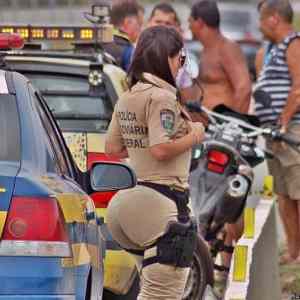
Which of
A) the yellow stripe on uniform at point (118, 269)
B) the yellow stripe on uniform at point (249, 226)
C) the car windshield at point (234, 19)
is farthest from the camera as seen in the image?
the car windshield at point (234, 19)

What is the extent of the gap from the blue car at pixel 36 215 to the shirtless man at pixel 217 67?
5936 millimetres

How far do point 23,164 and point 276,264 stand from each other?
4.27 metres

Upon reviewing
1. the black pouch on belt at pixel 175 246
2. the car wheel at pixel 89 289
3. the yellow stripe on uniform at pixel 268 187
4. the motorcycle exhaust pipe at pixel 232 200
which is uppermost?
the car wheel at pixel 89 289

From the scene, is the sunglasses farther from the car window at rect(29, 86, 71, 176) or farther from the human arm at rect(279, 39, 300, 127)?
the human arm at rect(279, 39, 300, 127)

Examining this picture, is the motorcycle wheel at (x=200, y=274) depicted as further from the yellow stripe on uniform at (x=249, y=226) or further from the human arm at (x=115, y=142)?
the human arm at (x=115, y=142)

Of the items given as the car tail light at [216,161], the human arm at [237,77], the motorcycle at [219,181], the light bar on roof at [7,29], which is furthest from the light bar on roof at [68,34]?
the human arm at [237,77]

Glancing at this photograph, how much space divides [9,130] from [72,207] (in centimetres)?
38

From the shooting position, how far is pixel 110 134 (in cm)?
671

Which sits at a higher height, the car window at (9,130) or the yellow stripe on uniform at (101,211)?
the car window at (9,130)

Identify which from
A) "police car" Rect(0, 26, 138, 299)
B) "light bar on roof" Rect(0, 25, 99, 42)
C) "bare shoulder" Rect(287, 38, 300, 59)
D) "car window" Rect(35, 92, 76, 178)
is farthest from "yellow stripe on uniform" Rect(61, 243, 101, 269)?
"bare shoulder" Rect(287, 38, 300, 59)

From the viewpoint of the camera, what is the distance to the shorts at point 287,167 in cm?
1035

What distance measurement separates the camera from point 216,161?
9.57 m

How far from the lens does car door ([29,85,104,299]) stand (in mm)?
4992

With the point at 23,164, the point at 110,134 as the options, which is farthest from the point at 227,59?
the point at 23,164
